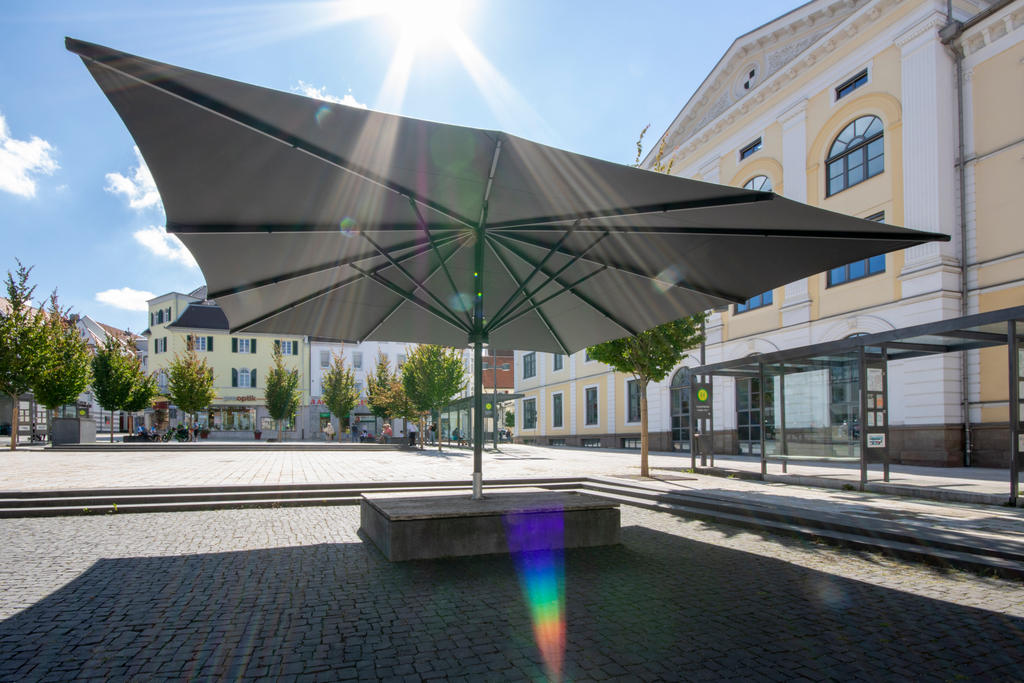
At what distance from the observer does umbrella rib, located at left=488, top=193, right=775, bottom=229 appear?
16.7 ft

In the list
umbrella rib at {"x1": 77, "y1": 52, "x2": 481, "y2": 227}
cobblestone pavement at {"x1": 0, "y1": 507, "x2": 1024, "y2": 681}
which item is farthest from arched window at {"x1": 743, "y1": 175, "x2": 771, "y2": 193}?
umbrella rib at {"x1": 77, "y1": 52, "x2": 481, "y2": 227}

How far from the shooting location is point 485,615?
4270 millimetres

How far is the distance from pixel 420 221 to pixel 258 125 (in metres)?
1.57

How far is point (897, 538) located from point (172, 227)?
7.97 metres

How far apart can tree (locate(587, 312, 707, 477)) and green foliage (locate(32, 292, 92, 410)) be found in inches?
890

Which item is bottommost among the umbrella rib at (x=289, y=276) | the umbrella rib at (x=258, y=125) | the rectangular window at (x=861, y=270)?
the umbrella rib at (x=289, y=276)

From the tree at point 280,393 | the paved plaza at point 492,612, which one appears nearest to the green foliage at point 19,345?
the tree at point 280,393

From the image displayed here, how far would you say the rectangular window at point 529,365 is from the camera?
47963mm

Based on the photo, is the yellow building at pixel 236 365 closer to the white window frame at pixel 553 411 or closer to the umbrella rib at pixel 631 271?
the white window frame at pixel 553 411

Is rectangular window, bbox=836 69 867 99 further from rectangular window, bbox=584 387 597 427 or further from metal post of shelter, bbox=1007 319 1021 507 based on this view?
rectangular window, bbox=584 387 597 427

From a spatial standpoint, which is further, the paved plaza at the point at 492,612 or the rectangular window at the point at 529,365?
the rectangular window at the point at 529,365

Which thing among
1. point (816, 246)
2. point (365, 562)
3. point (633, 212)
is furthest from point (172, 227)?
point (816, 246)

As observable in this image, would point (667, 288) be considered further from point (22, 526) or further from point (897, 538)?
point (22, 526)

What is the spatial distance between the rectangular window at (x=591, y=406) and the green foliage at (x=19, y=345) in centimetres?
2809
